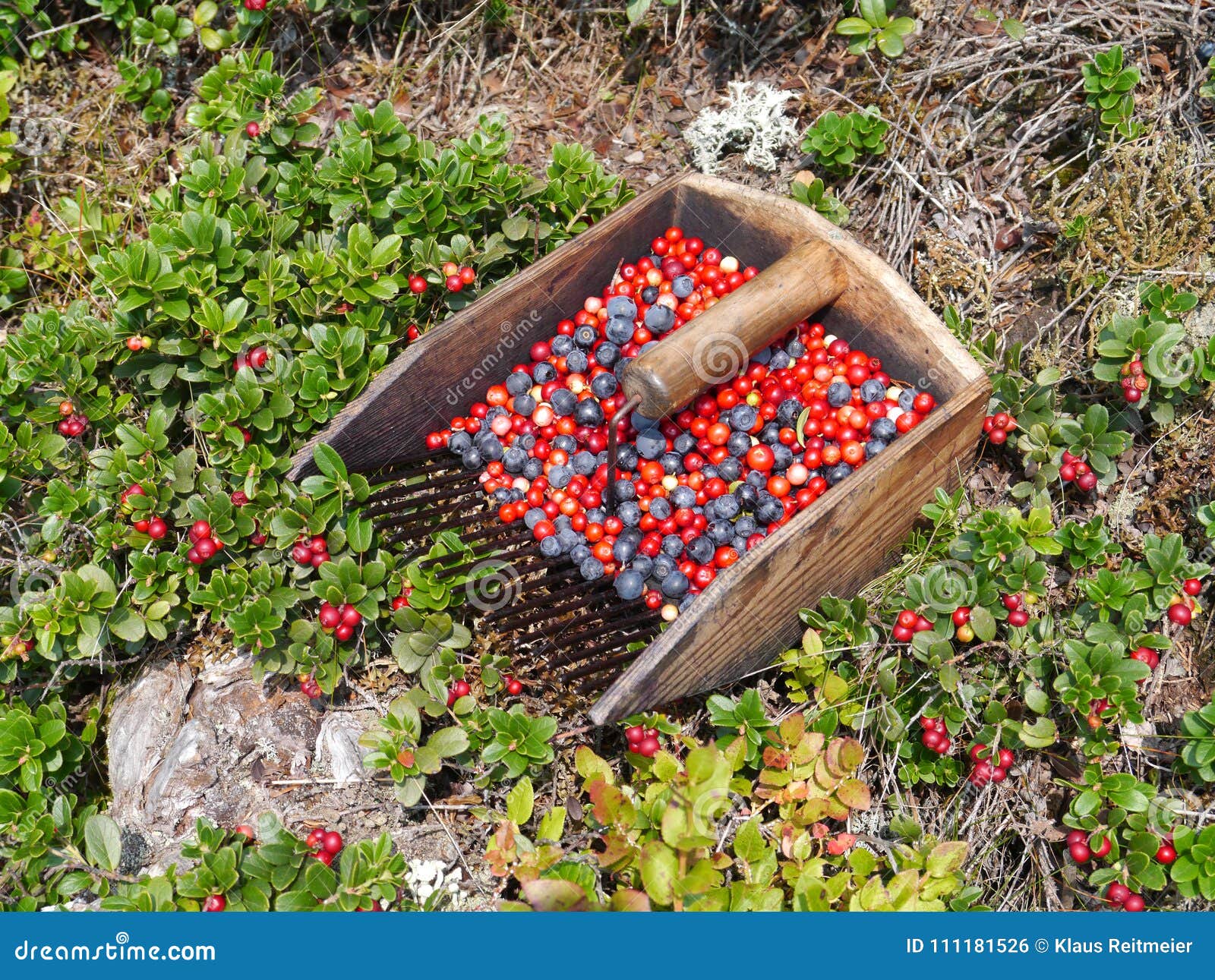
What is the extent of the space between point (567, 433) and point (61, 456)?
1.92 meters

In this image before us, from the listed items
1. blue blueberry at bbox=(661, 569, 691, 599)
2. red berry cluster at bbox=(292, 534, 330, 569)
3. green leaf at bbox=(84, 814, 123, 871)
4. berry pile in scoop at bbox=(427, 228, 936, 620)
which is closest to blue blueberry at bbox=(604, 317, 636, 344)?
berry pile in scoop at bbox=(427, 228, 936, 620)

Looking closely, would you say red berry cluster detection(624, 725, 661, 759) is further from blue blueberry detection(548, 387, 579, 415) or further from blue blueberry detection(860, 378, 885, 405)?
blue blueberry detection(860, 378, 885, 405)

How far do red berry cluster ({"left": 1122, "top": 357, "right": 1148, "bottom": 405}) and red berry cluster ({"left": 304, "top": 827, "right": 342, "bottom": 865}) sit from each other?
9.81ft

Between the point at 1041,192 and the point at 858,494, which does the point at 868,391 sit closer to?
the point at 858,494

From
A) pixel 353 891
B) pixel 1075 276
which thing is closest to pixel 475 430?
pixel 353 891

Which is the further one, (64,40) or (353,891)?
(64,40)

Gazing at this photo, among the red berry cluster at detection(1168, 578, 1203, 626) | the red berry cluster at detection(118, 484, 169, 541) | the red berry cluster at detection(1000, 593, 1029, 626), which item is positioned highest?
the red berry cluster at detection(118, 484, 169, 541)

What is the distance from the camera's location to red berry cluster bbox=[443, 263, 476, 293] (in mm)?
3863

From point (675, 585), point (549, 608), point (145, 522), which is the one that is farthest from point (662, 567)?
point (145, 522)

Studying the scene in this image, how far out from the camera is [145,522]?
11.3 ft

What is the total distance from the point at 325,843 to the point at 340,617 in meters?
0.73

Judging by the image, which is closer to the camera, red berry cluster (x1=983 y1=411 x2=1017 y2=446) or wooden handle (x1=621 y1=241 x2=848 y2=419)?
wooden handle (x1=621 y1=241 x2=848 y2=419)

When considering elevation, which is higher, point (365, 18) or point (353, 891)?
point (365, 18)

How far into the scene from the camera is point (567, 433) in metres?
3.70
